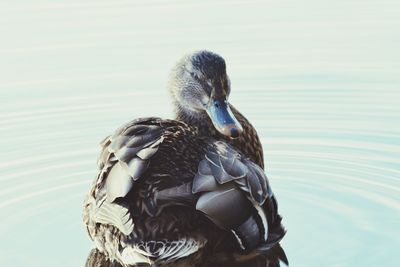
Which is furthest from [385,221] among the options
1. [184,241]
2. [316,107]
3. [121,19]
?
[121,19]

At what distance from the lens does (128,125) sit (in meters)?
5.73

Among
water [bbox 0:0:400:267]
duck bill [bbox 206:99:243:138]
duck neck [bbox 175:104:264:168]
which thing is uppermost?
duck bill [bbox 206:99:243:138]

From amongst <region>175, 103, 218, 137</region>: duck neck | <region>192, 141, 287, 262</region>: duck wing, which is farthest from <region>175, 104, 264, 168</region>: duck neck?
<region>192, 141, 287, 262</region>: duck wing

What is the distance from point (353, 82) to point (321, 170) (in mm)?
1771

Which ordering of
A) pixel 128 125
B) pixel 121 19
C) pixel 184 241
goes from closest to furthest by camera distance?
pixel 184 241 → pixel 128 125 → pixel 121 19

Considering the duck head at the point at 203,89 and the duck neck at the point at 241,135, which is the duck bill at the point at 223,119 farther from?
the duck neck at the point at 241,135

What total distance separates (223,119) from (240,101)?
2.15 metres

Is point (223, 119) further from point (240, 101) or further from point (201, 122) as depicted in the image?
point (240, 101)

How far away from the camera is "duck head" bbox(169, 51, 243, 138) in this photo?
5840 millimetres

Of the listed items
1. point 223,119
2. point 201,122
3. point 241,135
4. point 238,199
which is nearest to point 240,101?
point 201,122

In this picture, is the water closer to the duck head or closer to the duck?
the duck

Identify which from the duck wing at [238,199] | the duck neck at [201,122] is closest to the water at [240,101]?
the duck wing at [238,199]

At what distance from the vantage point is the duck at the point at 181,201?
5.07 meters

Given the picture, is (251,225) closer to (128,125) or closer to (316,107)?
(128,125)
